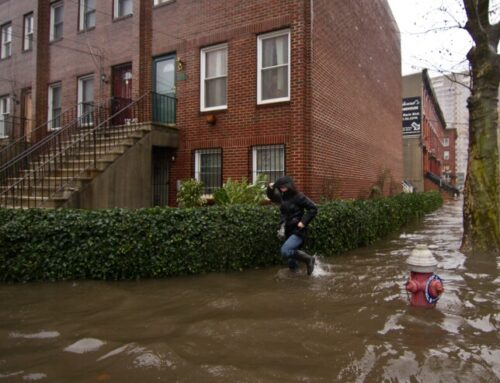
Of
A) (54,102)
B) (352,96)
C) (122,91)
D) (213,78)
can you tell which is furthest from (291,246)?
(54,102)

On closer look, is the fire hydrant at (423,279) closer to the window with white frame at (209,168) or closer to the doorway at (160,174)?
the window with white frame at (209,168)

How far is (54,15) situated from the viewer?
618 inches

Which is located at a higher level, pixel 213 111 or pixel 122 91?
pixel 122 91

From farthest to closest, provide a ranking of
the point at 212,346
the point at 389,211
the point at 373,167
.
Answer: the point at 373,167, the point at 389,211, the point at 212,346

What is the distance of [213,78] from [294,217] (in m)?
6.39

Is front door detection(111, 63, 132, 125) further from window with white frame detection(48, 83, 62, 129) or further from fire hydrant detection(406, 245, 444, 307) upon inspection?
fire hydrant detection(406, 245, 444, 307)

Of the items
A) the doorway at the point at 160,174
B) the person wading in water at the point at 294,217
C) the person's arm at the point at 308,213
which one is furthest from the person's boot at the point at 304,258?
the doorway at the point at 160,174

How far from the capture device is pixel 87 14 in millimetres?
14633

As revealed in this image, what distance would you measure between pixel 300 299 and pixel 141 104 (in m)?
9.10

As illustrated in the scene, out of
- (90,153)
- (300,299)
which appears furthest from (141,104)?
(300,299)

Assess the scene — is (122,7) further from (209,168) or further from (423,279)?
(423,279)

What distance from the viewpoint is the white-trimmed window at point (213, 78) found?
11.3m

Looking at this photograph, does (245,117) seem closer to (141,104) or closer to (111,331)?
(141,104)

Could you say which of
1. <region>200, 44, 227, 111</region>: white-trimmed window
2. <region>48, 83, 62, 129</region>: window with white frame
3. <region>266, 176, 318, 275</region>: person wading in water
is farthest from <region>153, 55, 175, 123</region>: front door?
<region>266, 176, 318, 275</region>: person wading in water
